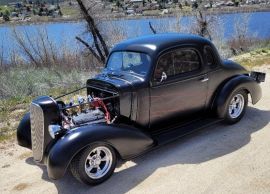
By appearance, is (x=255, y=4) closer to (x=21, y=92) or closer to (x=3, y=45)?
(x=3, y=45)

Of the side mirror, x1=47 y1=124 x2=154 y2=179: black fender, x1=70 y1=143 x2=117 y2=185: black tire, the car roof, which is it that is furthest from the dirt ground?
the car roof

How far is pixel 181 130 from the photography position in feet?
19.1

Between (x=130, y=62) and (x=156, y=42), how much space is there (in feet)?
1.81

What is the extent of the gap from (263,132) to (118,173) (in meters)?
2.75

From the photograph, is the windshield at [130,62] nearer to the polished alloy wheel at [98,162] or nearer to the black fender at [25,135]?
the polished alloy wheel at [98,162]

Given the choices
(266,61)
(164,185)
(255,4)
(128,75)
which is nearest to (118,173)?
(164,185)

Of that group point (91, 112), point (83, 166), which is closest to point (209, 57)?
point (91, 112)

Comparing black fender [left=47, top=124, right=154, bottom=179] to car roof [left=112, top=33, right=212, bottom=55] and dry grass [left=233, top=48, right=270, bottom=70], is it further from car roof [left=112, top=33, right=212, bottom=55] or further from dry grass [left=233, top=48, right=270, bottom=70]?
dry grass [left=233, top=48, right=270, bottom=70]

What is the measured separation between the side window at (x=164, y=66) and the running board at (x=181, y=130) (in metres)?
0.90

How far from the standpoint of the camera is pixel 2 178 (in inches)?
209

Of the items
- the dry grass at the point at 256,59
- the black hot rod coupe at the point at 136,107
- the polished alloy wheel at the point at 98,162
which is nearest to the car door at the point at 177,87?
the black hot rod coupe at the point at 136,107

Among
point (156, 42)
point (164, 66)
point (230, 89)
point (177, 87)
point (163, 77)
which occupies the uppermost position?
point (156, 42)

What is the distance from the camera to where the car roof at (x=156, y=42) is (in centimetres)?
563

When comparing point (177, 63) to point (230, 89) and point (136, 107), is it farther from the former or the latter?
point (230, 89)
